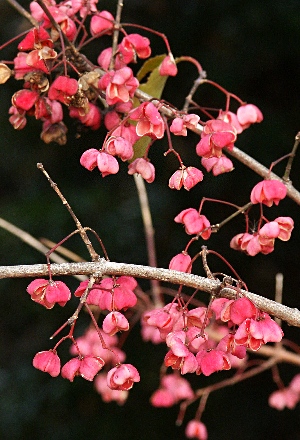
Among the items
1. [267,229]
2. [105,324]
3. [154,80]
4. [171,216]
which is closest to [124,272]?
[105,324]

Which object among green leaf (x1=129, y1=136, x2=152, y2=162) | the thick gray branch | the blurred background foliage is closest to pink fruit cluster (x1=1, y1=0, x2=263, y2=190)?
green leaf (x1=129, y1=136, x2=152, y2=162)

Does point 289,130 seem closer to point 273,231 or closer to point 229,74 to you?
point 229,74

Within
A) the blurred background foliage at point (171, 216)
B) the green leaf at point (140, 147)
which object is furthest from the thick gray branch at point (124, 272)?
the blurred background foliage at point (171, 216)

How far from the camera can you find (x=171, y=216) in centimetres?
186

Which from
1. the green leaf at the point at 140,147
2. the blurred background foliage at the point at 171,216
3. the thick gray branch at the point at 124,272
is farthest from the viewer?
the blurred background foliage at the point at 171,216

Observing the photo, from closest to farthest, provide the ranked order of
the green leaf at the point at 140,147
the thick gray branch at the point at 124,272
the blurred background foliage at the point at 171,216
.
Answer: the thick gray branch at the point at 124,272 < the green leaf at the point at 140,147 < the blurred background foliage at the point at 171,216

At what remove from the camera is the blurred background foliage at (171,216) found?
175 centimetres

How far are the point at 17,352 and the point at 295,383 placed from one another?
1.01 m

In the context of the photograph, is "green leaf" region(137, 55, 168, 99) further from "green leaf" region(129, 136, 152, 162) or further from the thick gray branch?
the thick gray branch

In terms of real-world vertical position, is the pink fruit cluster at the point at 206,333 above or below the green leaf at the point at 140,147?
below

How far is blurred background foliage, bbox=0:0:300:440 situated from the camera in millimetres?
1752

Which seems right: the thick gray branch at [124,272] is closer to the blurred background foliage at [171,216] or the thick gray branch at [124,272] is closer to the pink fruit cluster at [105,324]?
the pink fruit cluster at [105,324]

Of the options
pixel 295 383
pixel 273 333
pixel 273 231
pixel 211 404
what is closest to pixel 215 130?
pixel 273 231

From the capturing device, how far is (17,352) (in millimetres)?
2053
